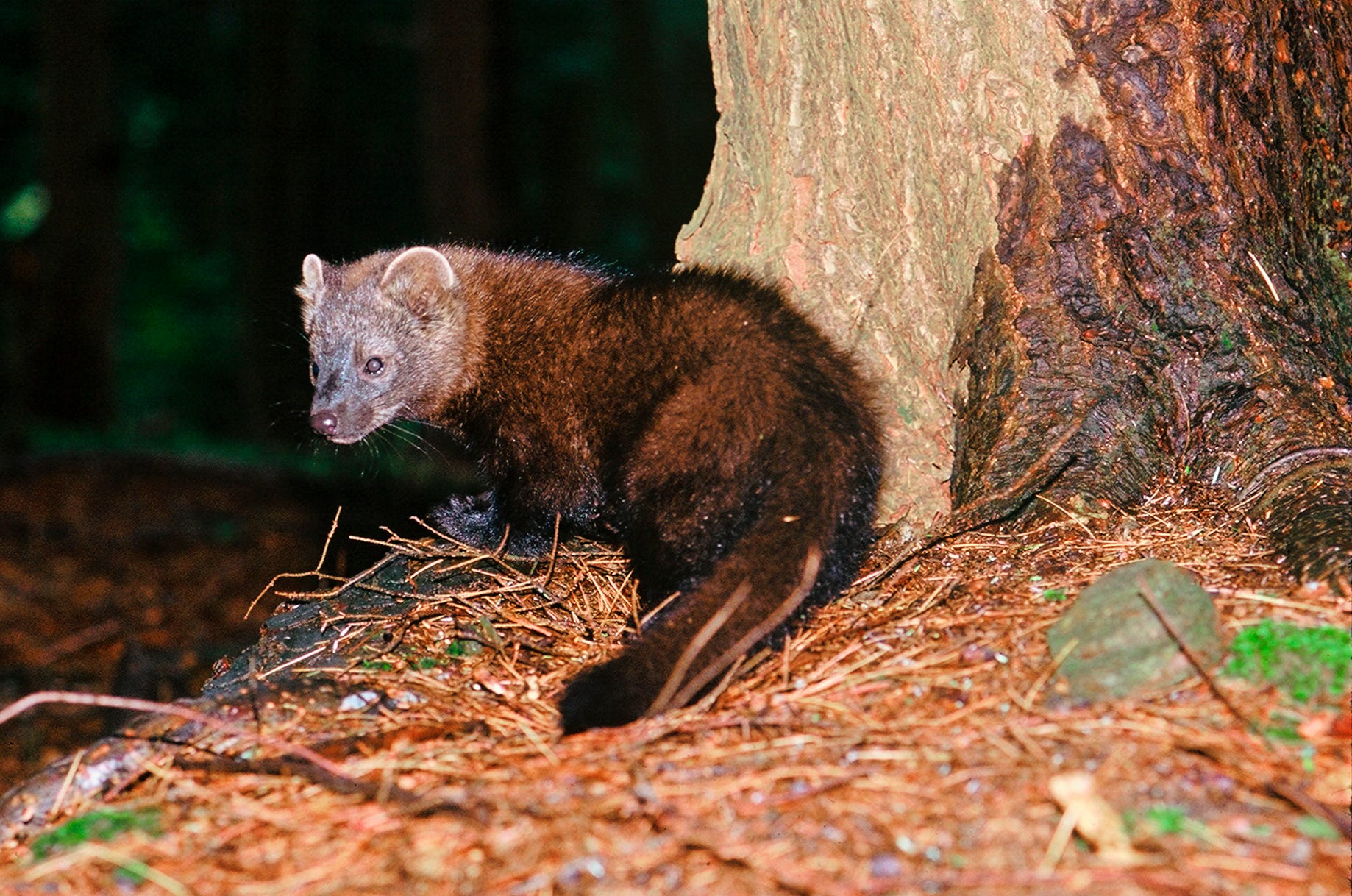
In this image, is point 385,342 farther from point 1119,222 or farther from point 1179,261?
point 1179,261

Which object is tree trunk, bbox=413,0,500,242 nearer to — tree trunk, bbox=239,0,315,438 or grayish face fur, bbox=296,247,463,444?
tree trunk, bbox=239,0,315,438

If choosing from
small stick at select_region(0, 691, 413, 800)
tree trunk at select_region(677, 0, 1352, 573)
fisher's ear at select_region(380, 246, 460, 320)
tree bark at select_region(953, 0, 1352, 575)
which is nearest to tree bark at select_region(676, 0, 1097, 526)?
tree trunk at select_region(677, 0, 1352, 573)

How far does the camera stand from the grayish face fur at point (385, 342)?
17.9 feet

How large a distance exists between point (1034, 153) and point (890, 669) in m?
2.07

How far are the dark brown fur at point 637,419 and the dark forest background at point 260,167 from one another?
74 cm

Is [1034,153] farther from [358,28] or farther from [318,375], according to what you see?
[358,28]

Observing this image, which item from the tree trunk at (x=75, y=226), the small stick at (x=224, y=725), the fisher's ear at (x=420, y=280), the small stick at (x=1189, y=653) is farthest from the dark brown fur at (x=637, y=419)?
the tree trunk at (x=75, y=226)

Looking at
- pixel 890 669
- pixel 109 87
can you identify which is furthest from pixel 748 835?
pixel 109 87

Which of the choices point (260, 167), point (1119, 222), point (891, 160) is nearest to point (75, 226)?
point (260, 167)

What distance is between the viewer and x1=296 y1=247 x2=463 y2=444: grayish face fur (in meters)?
5.46

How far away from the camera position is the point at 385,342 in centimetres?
554

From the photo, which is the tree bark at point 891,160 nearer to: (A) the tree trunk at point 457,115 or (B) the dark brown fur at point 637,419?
(B) the dark brown fur at point 637,419

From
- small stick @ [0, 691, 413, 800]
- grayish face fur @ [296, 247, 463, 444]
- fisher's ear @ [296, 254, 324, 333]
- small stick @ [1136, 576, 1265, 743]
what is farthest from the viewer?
fisher's ear @ [296, 254, 324, 333]

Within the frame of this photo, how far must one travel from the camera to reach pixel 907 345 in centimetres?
468
